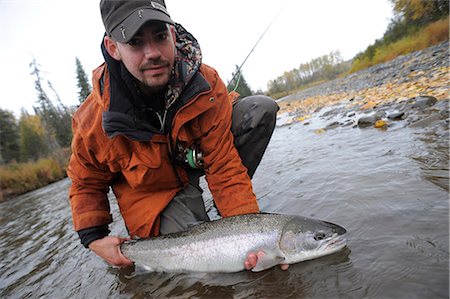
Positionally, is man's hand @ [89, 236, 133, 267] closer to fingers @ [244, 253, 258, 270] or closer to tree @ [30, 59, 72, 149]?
fingers @ [244, 253, 258, 270]

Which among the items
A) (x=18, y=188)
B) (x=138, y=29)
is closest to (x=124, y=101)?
(x=138, y=29)

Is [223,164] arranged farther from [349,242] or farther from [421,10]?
[421,10]

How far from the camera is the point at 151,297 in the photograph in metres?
2.29

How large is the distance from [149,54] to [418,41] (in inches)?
1094

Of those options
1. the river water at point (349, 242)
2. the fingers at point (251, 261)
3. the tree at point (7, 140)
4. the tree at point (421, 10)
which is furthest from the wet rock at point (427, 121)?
the tree at point (7, 140)

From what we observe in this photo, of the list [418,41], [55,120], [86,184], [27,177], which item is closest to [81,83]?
[55,120]

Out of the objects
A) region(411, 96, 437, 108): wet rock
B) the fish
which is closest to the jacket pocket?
the fish

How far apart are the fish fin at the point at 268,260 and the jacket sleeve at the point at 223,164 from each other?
0.48 meters

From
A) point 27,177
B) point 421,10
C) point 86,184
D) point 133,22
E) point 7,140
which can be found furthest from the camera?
point 7,140

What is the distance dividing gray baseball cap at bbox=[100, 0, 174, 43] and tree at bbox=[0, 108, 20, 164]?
38.6m

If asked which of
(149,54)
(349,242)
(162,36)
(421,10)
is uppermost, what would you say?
(162,36)

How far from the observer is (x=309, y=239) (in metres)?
2.06

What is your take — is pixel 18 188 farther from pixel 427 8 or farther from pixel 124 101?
pixel 427 8

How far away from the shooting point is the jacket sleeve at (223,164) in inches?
103
